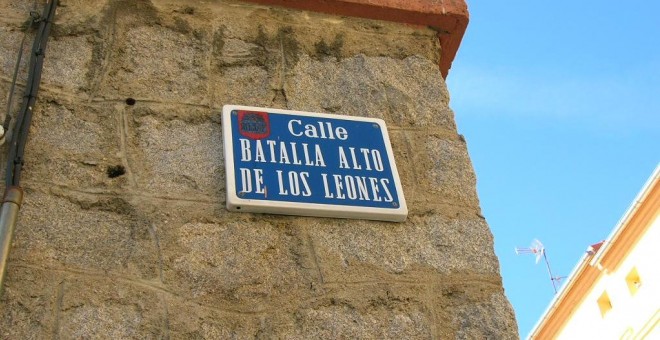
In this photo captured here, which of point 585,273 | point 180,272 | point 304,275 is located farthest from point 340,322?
point 585,273

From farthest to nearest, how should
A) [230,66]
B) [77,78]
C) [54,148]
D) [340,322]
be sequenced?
[230,66], [77,78], [54,148], [340,322]

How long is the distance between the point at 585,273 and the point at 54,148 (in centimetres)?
1758

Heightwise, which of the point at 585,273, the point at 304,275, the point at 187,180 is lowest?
the point at 304,275

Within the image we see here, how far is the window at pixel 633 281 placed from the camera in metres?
16.4

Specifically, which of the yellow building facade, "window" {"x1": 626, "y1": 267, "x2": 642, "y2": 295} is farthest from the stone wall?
"window" {"x1": 626, "y1": 267, "x2": 642, "y2": 295}

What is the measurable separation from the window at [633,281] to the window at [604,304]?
942mm

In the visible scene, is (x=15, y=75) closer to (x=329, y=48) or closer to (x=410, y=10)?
(x=329, y=48)

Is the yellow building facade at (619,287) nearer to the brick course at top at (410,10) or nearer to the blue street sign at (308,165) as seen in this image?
the brick course at top at (410,10)

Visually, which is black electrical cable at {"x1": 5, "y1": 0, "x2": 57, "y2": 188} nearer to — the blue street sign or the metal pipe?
the metal pipe

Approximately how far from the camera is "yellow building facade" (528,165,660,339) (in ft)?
50.8

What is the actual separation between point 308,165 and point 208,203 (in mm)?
241

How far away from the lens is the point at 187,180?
186 centimetres

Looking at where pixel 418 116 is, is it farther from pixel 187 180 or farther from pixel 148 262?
pixel 148 262

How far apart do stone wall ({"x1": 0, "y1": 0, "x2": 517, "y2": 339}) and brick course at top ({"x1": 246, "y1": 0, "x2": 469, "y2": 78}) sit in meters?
0.07
